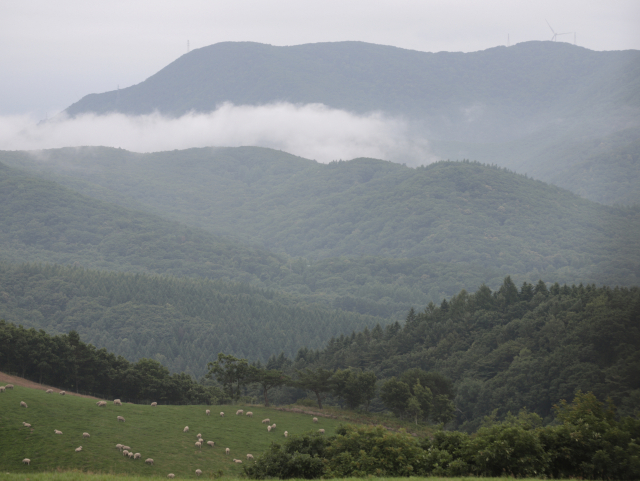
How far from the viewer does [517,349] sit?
128 m

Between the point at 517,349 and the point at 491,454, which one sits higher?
the point at 491,454

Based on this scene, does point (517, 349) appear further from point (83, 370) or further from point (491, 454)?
point (491, 454)

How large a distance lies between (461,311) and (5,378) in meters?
121

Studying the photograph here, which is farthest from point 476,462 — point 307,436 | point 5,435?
point 5,435

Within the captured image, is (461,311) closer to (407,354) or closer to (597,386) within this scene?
(407,354)

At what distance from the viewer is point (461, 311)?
166 m

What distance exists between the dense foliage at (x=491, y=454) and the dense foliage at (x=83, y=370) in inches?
2321

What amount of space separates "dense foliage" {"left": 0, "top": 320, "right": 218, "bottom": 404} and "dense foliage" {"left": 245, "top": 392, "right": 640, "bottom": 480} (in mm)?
58942

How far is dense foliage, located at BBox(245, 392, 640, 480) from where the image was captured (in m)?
39.2

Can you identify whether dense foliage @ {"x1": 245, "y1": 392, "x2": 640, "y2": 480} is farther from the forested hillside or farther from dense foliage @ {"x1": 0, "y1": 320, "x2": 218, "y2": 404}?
dense foliage @ {"x1": 0, "y1": 320, "x2": 218, "y2": 404}

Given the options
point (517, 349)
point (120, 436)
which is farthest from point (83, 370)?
point (517, 349)

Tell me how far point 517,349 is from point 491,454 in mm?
94760

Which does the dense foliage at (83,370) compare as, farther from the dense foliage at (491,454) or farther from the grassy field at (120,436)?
the dense foliage at (491,454)

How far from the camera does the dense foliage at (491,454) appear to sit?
3919 cm
